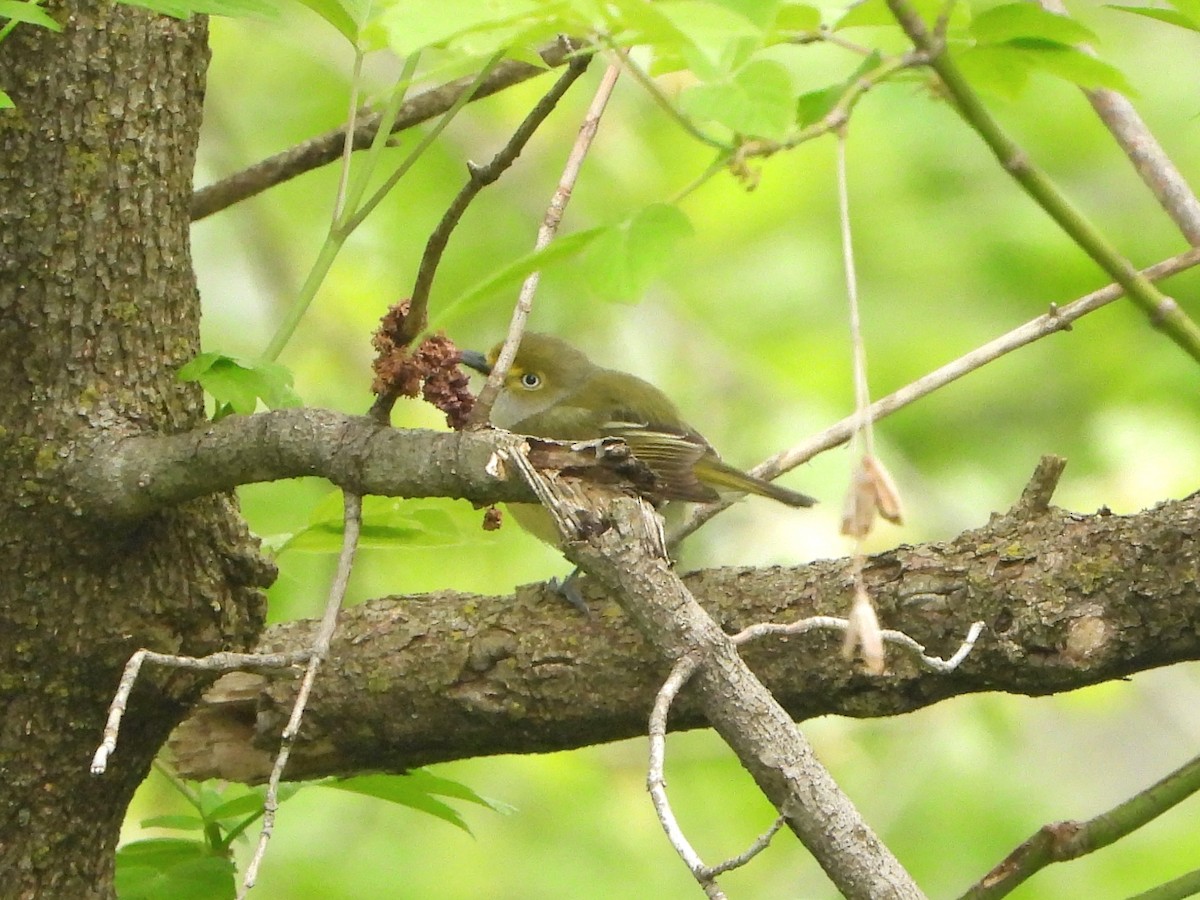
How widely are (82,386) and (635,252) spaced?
111 centimetres

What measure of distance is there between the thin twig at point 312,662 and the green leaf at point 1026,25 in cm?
95

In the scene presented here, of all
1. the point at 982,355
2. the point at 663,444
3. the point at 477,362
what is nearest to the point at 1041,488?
the point at 982,355

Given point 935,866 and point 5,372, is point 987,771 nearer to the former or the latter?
point 935,866

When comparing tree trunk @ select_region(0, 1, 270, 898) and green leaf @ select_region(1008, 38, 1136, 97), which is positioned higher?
tree trunk @ select_region(0, 1, 270, 898)

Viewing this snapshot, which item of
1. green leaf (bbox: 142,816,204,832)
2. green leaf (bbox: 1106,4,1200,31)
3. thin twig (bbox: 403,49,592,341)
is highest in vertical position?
thin twig (bbox: 403,49,592,341)

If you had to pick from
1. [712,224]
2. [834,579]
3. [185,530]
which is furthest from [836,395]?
[185,530]

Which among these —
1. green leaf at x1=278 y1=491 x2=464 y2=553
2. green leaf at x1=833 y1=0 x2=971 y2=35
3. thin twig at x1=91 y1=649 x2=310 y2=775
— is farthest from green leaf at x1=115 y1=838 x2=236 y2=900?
green leaf at x1=833 y1=0 x2=971 y2=35

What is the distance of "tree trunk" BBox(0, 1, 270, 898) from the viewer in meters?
2.09

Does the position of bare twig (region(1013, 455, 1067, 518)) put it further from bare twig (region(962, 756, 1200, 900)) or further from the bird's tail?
the bird's tail

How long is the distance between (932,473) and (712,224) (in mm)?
1506

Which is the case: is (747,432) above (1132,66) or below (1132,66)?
below

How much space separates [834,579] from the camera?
2428mm

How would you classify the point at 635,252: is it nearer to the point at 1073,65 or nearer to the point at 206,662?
the point at 1073,65

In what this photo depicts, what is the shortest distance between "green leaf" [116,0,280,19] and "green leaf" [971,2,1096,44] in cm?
87
